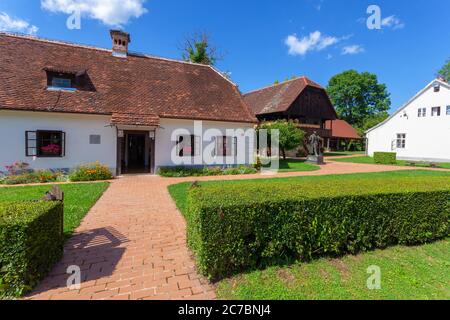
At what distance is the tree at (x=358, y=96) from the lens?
5319 centimetres

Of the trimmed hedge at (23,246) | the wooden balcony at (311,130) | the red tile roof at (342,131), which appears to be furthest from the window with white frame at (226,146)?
the red tile roof at (342,131)

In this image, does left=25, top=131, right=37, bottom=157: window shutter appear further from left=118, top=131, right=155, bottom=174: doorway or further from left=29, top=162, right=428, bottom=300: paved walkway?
left=29, top=162, right=428, bottom=300: paved walkway

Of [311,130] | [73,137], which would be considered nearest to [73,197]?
[73,137]

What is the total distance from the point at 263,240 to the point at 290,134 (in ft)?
52.1

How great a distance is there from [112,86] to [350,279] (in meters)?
13.9

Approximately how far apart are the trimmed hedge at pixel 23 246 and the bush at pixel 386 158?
24.7 meters

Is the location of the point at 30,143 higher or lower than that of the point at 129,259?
higher

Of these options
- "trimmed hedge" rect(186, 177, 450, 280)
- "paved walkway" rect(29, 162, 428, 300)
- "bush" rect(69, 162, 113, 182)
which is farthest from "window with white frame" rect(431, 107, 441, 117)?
"bush" rect(69, 162, 113, 182)

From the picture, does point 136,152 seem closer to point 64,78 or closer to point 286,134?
point 64,78

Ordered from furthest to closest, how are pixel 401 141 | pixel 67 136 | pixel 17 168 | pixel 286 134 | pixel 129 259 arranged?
pixel 401 141, pixel 286 134, pixel 67 136, pixel 17 168, pixel 129 259

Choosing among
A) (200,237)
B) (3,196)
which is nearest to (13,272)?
(200,237)

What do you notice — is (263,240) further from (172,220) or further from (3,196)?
(3,196)

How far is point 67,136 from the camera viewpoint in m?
11.4

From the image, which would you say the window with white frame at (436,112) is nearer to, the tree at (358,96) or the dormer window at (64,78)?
the dormer window at (64,78)
